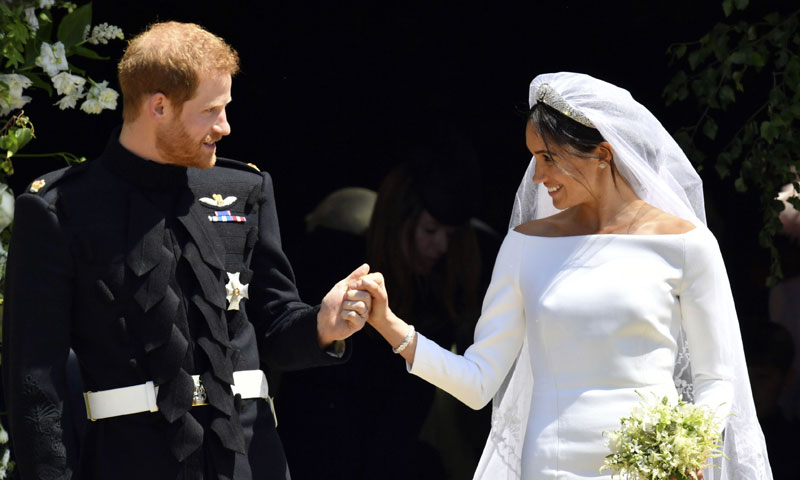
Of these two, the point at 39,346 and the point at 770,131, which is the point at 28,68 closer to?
the point at 39,346

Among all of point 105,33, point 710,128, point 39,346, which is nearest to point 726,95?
point 710,128

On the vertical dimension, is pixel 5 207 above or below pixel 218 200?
below

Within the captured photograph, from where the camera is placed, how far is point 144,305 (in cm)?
269

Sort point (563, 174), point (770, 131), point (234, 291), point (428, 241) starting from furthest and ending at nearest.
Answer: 1. point (428, 241)
2. point (770, 131)
3. point (563, 174)
4. point (234, 291)

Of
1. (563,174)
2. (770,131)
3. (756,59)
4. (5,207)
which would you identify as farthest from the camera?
(756,59)

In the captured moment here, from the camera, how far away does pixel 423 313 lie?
15.0ft

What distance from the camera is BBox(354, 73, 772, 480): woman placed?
9.77ft

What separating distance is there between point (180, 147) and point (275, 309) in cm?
51

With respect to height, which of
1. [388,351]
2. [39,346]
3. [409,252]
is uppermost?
[39,346]

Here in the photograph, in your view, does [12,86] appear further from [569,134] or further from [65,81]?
[569,134]

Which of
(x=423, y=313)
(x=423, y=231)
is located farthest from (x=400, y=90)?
(x=423, y=313)

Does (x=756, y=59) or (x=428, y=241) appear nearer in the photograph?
(x=756, y=59)

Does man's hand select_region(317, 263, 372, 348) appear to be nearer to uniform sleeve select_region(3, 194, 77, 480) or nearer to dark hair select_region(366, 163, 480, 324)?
uniform sleeve select_region(3, 194, 77, 480)

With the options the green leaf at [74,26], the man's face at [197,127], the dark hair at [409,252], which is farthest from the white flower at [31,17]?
the dark hair at [409,252]
